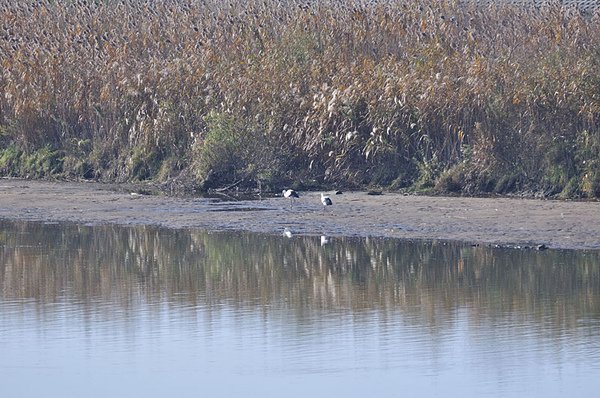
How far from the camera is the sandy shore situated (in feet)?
35.8

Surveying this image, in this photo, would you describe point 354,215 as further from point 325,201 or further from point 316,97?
point 316,97

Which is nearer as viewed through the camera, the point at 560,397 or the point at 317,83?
Result: the point at 560,397


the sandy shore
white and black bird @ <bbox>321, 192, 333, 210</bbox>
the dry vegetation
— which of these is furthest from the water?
the dry vegetation

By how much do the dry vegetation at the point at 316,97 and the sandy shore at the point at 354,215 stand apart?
2.08ft

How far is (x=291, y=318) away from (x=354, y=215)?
4.03m

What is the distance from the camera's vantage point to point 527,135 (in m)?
12.9

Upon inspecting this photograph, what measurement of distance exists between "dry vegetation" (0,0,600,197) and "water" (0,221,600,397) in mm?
2563

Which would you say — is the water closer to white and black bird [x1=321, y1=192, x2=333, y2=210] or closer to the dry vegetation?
white and black bird [x1=321, y1=192, x2=333, y2=210]

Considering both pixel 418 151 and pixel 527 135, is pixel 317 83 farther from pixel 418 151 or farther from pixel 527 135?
pixel 527 135

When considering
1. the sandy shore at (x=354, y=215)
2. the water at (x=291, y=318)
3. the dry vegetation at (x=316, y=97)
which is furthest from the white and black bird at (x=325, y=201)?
the water at (x=291, y=318)

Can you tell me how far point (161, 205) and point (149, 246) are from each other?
1801 millimetres

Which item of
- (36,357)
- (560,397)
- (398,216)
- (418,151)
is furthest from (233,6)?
(560,397)

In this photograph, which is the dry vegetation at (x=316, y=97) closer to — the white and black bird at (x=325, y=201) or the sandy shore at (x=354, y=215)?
the sandy shore at (x=354, y=215)

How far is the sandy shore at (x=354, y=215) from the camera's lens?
10.9 m
